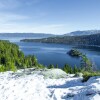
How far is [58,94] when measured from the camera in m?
23.0

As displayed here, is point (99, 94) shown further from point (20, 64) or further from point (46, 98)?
point (20, 64)

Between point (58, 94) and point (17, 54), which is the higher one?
point (58, 94)

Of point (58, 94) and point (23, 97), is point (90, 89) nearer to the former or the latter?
point (58, 94)

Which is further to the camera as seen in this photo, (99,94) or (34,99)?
(34,99)

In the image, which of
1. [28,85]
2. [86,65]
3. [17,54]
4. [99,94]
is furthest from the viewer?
[17,54]

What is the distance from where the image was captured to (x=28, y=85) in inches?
1073

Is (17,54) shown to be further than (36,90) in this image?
Yes

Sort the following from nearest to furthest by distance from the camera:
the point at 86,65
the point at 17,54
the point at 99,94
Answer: the point at 99,94 < the point at 86,65 < the point at 17,54

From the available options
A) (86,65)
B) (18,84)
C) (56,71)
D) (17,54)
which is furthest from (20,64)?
(18,84)

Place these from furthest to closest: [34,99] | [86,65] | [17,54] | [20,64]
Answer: [17,54]
[20,64]
[86,65]
[34,99]

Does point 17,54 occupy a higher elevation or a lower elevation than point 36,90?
lower

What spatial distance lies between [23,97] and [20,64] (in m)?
129

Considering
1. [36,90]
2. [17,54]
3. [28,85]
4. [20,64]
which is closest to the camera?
[36,90]

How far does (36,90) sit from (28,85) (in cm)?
213
